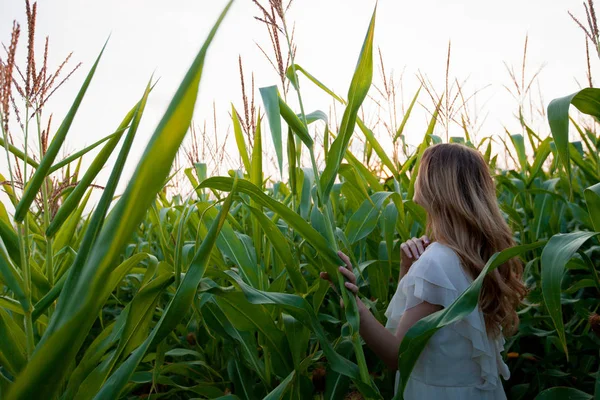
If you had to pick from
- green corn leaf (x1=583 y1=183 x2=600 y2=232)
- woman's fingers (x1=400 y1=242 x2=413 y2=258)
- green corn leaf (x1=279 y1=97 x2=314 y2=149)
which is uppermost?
green corn leaf (x1=279 y1=97 x2=314 y2=149)

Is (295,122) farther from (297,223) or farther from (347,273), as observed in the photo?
(347,273)

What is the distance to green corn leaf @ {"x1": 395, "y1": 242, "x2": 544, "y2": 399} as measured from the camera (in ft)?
3.44

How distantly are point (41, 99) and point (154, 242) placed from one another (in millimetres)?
1648

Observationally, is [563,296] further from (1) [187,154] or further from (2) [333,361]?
(1) [187,154]

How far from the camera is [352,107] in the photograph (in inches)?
48.6

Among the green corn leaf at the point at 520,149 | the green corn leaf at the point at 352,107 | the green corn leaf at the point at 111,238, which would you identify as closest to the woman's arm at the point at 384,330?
the green corn leaf at the point at 352,107

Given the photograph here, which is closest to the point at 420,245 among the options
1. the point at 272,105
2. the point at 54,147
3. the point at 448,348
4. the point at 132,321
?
the point at 448,348

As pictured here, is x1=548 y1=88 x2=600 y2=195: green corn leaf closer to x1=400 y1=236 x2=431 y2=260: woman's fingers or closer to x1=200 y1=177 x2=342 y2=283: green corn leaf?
x1=200 y1=177 x2=342 y2=283: green corn leaf

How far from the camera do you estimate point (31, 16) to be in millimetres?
1070

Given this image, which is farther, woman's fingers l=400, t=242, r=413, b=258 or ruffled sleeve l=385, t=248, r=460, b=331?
woman's fingers l=400, t=242, r=413, b=258

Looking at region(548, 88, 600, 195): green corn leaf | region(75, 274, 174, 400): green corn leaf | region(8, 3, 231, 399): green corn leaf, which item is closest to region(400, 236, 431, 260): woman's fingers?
region(548, 88, 600, 195): green corn leaf

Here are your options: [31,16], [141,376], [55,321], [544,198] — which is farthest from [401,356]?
[544,198]

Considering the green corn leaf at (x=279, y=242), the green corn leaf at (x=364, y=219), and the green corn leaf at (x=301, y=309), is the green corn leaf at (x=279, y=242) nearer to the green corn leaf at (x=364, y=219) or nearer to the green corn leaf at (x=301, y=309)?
the green corn leaf at (x=301, y=309)

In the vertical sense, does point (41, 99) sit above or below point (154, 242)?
above
